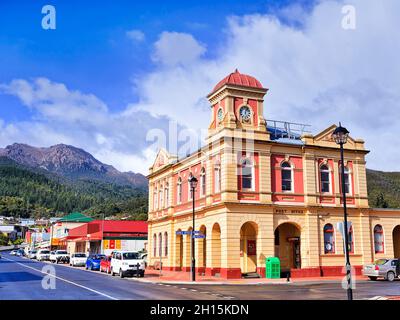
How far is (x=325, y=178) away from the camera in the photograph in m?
37.9

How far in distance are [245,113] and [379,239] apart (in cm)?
1553

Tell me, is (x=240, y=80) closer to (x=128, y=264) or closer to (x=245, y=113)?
(x=245, y=113)

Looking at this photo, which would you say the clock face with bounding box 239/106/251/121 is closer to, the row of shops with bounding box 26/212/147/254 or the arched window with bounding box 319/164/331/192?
the arched window with bounding box 319/164/331/192

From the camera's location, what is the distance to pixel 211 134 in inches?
1443

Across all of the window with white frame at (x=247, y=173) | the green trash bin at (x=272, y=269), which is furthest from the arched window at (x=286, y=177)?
the green trash bin at (x=272, y=269)

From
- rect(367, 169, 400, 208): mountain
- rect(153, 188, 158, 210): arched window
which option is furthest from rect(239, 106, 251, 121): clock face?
rect(367, 169, 400, 208): mountain

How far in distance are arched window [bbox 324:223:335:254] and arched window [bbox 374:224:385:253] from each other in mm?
4831

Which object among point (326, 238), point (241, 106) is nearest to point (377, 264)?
point (326, 238)

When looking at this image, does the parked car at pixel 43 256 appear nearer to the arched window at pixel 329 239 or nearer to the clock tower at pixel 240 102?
the clock tower at pixel 240 102

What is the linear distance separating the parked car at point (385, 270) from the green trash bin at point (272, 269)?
242 inches

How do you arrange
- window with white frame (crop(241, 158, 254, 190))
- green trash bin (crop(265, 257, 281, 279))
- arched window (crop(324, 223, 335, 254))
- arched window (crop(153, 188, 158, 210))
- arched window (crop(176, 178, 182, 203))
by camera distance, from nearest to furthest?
1. green trash bin (crop(265, 257, 281, 279))
2. window with white frame (crop(241, 158, 254, 190))
3. arched window (crop(324, 223, 335, 254))
4. arched window (crop(176, 178, 182, 203))
5. arched window (crop(153, 188, 158, 210))

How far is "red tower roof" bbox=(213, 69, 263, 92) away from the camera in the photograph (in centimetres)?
3656
